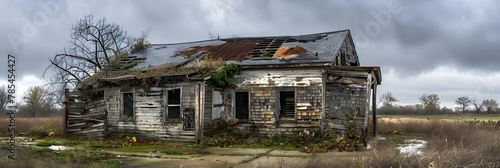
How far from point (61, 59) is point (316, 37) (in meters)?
17.7

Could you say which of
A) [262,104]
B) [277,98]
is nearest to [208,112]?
[262,104]

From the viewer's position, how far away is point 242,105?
15.4m

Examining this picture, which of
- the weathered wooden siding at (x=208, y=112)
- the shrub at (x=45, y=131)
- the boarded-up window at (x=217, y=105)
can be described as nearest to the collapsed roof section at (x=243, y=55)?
the weathered wooden siding at (x=208, y=112)

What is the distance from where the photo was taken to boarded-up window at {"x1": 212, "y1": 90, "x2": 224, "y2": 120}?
1451 centimetres

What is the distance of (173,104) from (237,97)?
8.92 feet

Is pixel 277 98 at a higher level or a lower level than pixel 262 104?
higher

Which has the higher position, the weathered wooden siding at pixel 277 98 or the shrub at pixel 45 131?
the weathered wooden siding at pixel 277 98

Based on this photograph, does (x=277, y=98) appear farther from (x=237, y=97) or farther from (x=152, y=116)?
(x=152, y=116)

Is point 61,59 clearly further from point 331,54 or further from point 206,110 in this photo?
point 331,54

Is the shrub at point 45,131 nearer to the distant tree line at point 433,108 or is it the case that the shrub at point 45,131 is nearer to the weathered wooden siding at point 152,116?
the weathered wooden siding at point 152,116

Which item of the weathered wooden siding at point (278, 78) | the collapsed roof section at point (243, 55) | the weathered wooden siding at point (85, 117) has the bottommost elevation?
the weathered wooden siding at point (85, 117)

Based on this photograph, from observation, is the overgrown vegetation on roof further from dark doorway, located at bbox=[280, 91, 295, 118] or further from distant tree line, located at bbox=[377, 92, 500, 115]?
distant tree line, located at bbox=[377, 92, 500, 115]

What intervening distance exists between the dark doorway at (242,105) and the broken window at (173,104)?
248 cm

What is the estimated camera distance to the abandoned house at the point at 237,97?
13.9 metres
